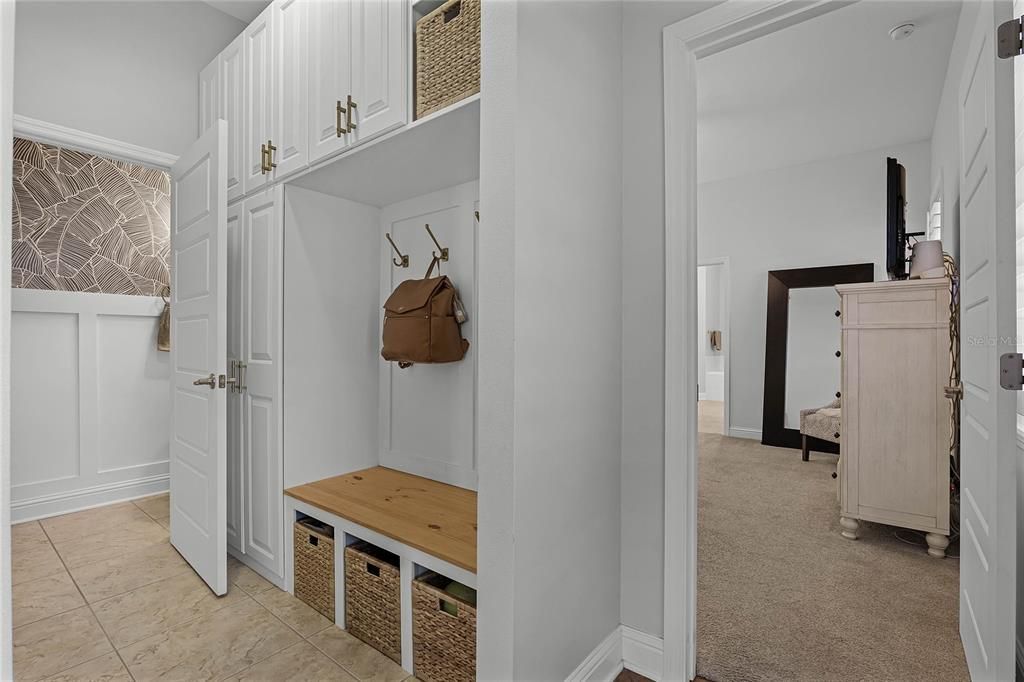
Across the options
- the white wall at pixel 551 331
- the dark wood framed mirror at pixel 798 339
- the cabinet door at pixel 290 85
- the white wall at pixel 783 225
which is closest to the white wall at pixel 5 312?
the white wall at pixel 551 331

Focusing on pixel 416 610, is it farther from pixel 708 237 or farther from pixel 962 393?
pixel 708 237

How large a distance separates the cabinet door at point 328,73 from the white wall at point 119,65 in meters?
1.25

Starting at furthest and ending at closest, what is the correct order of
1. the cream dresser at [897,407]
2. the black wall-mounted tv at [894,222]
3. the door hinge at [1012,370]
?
the black wall-mounted tv at [894,222] → the cream dresser at [897,407] → the door hinge at [1012,370]

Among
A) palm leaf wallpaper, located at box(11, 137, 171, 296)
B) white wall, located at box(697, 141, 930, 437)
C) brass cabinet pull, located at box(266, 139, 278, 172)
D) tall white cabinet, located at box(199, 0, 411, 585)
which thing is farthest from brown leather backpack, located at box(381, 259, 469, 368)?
white wall, located at box(697, 141, 930, 437)

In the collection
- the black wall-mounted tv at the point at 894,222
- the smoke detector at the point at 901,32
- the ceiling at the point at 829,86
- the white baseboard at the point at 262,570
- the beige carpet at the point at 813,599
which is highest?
the ceiling at the point at 829,86

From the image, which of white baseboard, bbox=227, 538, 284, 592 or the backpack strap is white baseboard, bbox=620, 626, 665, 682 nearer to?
white baseboard, bbox=227, 538, 284, 592

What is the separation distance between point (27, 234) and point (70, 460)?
4.70 ft

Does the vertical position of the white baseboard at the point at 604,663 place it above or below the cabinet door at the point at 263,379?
below

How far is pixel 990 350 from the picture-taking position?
1313 millimetres

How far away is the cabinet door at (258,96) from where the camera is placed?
2.25 metres

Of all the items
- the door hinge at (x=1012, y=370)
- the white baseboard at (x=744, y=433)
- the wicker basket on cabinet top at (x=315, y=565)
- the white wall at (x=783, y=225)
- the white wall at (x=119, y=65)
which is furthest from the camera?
the white baseboard at (x=744, y=433)

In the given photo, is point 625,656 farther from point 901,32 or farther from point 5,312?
point 901,32

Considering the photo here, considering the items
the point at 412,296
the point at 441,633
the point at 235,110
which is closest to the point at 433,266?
the point at 412,296

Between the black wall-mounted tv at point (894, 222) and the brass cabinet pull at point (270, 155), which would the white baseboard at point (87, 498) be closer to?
the brass cabinet pull at point (270, 155)
